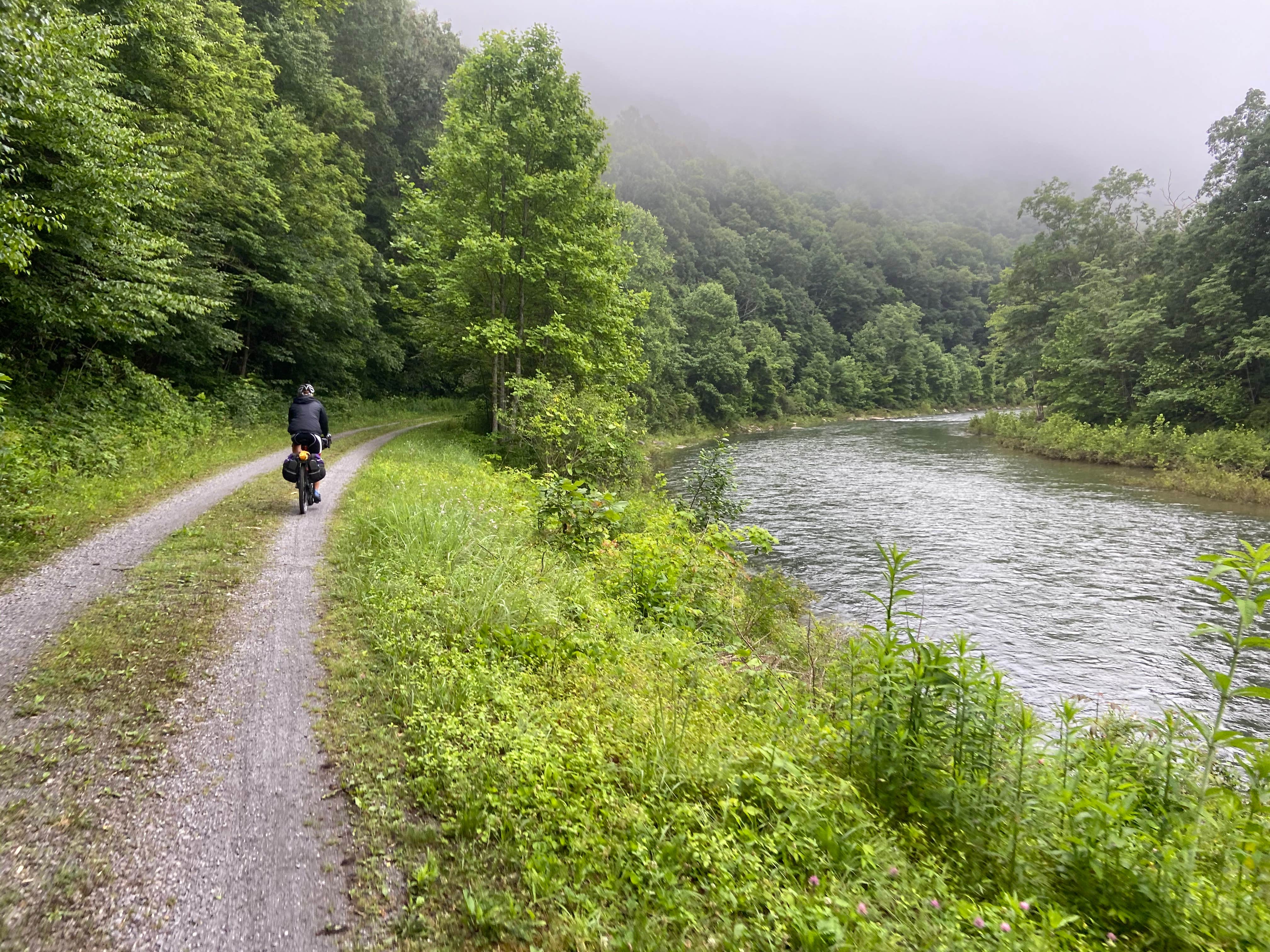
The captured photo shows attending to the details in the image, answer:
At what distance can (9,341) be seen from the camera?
39.3ft

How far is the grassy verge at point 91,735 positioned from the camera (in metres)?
2.37

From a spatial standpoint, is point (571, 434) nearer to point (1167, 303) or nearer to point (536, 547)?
point (536, 547)

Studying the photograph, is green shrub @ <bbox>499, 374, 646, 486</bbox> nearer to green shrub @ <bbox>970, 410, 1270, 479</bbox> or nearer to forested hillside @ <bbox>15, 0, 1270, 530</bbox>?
forested hillside @ <bbox>15, 0, 1270, 530</bbox>

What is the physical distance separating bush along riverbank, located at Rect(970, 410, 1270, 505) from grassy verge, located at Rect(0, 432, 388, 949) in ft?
90.1

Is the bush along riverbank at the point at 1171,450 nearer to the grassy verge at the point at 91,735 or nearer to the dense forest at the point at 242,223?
the dense forest at the point at 242,223

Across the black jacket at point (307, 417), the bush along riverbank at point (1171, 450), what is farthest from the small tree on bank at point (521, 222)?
the bush along riverbank at point (1171, 450)

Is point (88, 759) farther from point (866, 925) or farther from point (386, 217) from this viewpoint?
point (386, 217)

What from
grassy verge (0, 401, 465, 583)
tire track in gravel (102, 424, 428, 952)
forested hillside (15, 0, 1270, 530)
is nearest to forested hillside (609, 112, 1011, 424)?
forested hillside (15, 0, 1270, 530)

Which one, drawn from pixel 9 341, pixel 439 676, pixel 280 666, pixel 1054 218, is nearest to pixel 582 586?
pixel 439 676

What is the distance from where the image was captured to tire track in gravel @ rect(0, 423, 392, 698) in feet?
14.5

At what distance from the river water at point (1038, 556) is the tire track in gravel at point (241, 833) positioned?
8.17 meters

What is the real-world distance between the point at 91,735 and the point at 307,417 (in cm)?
679

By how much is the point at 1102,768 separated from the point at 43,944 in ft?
18.3

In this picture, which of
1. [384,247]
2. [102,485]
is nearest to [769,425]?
[384,247]
